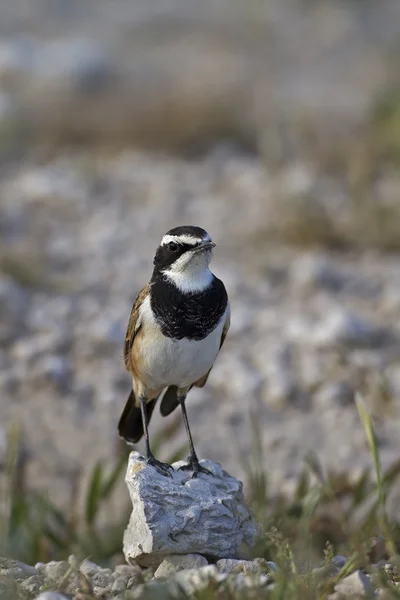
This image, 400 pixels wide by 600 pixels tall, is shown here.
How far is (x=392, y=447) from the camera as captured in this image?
5.65 m

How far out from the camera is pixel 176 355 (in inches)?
147

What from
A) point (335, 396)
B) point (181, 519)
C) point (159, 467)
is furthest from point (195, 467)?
point (335, 396)

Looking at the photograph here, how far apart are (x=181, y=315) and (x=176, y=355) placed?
0.15m

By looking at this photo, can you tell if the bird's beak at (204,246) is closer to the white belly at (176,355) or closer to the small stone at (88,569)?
the white belly at (176,355)

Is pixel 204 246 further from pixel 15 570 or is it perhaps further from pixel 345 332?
pixel 345 332

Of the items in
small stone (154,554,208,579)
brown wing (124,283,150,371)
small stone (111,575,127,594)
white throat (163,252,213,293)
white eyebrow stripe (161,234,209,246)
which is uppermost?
white eyebrow stripe (161,234,209,246)

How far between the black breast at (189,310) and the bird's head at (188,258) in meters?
0.03

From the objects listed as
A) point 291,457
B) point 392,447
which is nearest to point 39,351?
point 291,457

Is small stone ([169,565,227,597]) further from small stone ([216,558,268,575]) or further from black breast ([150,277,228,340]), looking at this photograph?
black breast ([150,277,228,340])

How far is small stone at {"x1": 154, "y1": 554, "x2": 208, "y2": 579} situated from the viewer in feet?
11.5

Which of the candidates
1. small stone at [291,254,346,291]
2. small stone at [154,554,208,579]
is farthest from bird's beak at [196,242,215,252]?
small stone at [291,254,346,291]

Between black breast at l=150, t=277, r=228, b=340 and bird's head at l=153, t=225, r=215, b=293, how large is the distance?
26 millimetres

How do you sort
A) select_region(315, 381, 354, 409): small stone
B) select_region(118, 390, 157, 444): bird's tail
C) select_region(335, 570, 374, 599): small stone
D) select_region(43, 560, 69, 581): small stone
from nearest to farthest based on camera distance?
select_region(335, 570, 374, 599): small stone
select_region(43, 560, 69, 581): small stone
select_region(118, 390, 157, 444): bird's tail
select_region(315, 381, 354, 409): small stone

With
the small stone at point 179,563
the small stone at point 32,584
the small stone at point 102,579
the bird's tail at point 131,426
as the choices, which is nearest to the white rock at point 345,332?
the bird's tail at point 131,426
